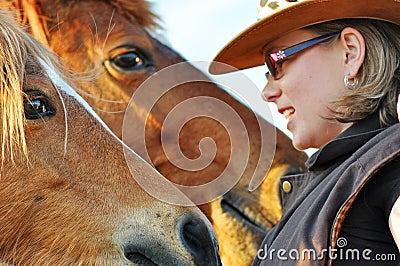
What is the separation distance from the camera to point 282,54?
73.4 inches

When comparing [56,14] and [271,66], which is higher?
[56,14]

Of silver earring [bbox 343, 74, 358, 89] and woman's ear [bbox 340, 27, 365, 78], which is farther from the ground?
woman's ear [bbox 340, 27, 365, 78]

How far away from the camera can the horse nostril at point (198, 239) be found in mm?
1797

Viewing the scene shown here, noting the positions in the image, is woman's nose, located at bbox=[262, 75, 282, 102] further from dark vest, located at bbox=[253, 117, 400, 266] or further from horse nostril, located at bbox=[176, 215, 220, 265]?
horse nostril, located at bbox=[176, 215, 220, 265]

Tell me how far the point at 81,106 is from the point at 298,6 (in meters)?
0.79

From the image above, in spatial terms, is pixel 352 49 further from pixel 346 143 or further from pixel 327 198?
pixel 327 198

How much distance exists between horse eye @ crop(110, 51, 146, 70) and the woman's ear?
8.27 feet

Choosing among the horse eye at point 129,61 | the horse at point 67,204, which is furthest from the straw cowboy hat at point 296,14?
the horse eye at point 129,61

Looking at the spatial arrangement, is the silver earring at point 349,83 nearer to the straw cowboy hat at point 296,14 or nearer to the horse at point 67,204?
the straw cowboy hat at point 296,14

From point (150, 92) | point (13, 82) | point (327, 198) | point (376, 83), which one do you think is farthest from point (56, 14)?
point (327, 198)

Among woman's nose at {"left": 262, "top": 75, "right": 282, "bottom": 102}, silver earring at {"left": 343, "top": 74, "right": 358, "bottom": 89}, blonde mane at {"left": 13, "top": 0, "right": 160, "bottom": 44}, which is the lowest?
woman's nose at {"left": 262, "top": 75, "right": 282, "bottom": 102}

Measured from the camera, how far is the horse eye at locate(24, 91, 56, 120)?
1.84 m

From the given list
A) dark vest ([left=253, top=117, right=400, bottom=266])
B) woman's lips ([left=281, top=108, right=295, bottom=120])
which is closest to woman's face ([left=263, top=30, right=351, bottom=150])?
woman's lips ([left=281, top=108, right=295, bottom=120])

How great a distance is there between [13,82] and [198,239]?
762mm
